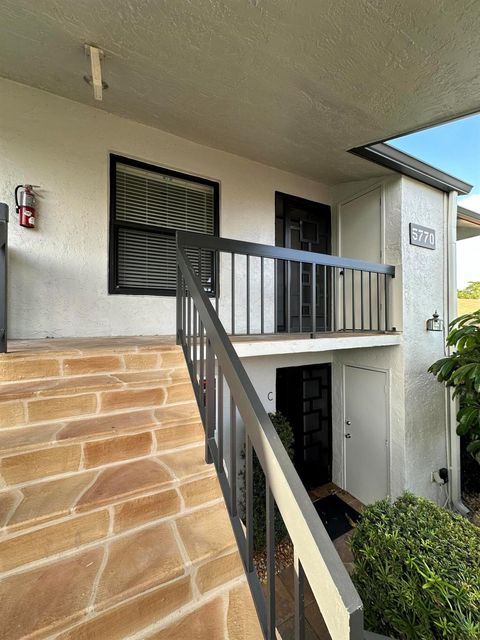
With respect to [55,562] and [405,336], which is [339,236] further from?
[55,562]

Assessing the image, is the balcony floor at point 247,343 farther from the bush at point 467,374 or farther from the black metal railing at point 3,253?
the bush at point 467,374

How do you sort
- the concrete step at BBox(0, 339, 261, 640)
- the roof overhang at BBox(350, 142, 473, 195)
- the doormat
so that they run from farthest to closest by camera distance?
the doormat < the roof overhang at BBox(350, 142, 473, 195) < the concrete step at BBox(0, 339, 261, 640)

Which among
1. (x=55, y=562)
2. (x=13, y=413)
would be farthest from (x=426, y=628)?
(x=13, y=413)

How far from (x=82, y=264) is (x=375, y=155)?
3.90 m

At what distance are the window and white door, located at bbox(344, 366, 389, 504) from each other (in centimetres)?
287

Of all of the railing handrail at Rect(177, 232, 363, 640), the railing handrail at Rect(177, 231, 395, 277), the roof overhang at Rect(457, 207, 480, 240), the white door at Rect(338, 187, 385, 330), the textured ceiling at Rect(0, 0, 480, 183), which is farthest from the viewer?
the roof overhang at Rect(457, 207, 480, 240)

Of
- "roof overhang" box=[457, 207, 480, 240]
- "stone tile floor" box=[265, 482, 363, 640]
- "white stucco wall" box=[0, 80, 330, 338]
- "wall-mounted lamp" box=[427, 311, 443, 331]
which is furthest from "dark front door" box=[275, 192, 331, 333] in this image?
"stone tile floor" box=[265, 482, 363, 640]

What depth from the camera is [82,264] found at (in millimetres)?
2967

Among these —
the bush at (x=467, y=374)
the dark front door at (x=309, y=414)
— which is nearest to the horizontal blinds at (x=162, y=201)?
the dark front door at (x=309, y=414)

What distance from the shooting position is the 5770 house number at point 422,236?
3925 mm

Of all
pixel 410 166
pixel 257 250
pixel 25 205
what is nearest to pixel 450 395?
pixel 410 166

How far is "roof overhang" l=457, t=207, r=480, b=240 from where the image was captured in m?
4.75

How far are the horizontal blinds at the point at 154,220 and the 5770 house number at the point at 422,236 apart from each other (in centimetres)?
289

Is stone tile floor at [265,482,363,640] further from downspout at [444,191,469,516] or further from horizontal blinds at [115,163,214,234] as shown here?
horizontal blinds at [115,163,214,234]
